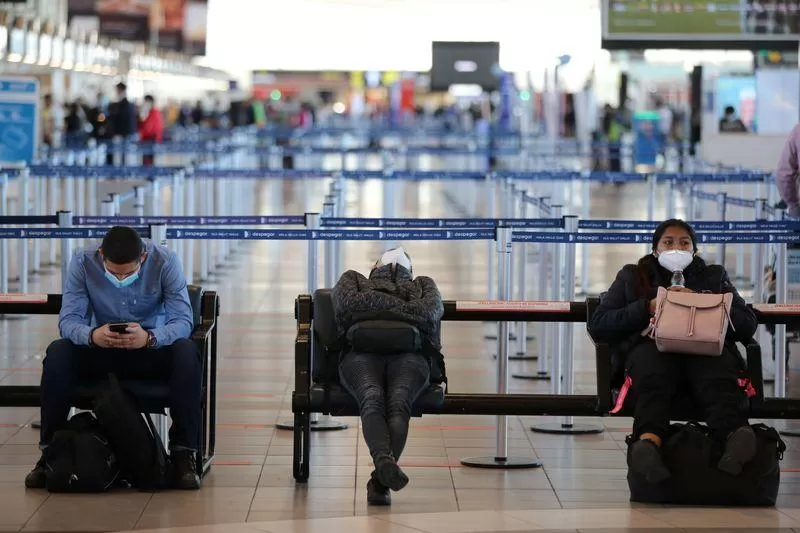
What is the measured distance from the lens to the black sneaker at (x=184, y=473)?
21.4ft

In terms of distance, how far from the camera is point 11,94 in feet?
50.9

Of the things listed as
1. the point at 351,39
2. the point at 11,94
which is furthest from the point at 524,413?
the point at 351,39

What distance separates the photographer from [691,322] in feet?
20.9

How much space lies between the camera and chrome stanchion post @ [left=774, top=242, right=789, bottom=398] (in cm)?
791

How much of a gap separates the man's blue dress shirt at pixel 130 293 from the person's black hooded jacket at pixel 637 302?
178 centimetres

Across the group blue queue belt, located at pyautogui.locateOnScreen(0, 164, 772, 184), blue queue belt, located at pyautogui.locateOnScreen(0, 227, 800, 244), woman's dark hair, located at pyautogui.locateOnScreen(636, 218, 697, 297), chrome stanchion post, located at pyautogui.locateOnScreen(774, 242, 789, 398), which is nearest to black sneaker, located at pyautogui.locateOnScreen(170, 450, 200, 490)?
blue queue belt, located at pyautogui.locateOnScreen(0, 227, 800, 244)

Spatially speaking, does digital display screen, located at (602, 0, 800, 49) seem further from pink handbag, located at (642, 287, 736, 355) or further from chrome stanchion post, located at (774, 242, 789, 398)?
pink handbag, located at (642, 287, 736, 355)

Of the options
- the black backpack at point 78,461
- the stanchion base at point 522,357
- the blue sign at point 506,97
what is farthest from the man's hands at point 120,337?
the blue sign at point 506,97

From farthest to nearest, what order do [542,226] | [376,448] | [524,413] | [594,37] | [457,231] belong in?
[594,37] → [542,226] → [457,231] → [524,413] → [376,448]

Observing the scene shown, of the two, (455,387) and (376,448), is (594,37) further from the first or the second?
(376,448)

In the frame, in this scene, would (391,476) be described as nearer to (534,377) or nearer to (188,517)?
(188,517)

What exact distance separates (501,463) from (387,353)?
88 cm

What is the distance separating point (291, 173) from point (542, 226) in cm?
623

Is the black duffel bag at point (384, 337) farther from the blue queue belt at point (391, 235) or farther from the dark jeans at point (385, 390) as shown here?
the blue queue belt at point (391, 235)
